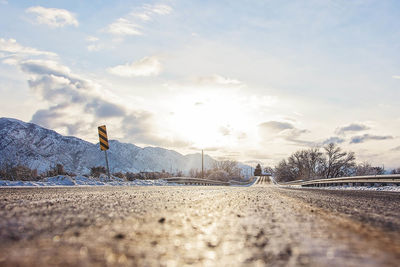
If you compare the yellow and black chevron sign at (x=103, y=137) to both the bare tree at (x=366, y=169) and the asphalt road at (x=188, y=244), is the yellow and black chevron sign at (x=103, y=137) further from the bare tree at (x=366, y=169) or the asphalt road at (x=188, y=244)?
the bare tree at (x=366, y=169)

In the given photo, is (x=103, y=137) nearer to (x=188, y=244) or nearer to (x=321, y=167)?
(x=188, y=244)

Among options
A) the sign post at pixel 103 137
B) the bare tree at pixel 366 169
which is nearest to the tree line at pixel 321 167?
the bare tree at pixel 366 169

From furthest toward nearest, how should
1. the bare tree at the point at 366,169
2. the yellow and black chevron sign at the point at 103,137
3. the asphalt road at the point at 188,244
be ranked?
the bare tree at the point at 366,169 → the yellow and black chevron sign at the point at 103,137 → the asphalt road at the point at 188,244

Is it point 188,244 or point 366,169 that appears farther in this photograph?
point 366,169

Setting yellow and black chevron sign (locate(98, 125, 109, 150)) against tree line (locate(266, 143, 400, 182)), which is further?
tree line (locate(266, 143, 400, 182))

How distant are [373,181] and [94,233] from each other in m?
16.7

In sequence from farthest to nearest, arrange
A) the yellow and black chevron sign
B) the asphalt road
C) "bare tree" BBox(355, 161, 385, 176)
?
"bare tree" BBox(355, 161, 385, 176) < the yellow and black chevron sign < the asphalt road

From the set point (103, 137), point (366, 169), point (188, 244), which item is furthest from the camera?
point (366, 169)

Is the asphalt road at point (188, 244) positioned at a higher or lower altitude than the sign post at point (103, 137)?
lower

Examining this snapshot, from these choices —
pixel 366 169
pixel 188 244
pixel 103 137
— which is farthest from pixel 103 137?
pixel 366 169

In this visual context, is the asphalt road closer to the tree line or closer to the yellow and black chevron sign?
the yellow and black chevron sign

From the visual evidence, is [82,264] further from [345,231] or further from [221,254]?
[345,231]

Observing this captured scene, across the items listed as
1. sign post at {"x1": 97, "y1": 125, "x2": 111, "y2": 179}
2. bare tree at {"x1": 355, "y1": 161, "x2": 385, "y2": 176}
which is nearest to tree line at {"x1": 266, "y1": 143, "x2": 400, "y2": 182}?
bare tree at {"x1": 355, "y1": 161, "x2": 385, "y2": 176}

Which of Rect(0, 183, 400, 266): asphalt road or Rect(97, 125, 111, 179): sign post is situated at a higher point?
Rect(97, 125, 111, 179): sign post
